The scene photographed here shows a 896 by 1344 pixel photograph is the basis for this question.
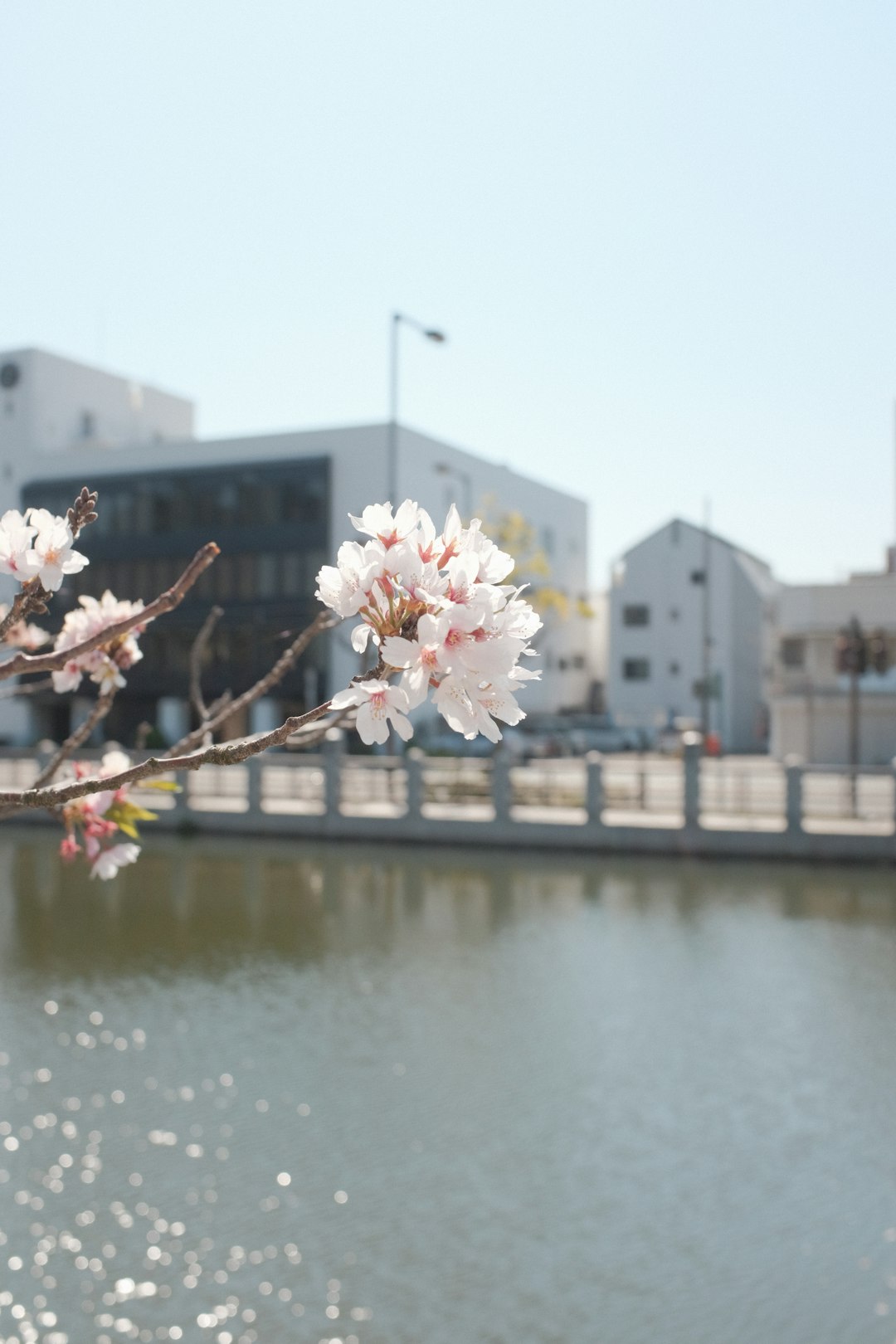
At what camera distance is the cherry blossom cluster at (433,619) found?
86.6 inches

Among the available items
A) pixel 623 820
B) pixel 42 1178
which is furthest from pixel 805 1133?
pixel 623 820

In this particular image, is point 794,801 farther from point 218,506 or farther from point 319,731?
point 218,506

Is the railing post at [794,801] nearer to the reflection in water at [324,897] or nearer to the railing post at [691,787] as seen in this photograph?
the reflection in water at [324,897]

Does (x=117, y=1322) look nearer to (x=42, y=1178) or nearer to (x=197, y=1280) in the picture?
(x=197, y=1280)

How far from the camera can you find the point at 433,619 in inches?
85.7

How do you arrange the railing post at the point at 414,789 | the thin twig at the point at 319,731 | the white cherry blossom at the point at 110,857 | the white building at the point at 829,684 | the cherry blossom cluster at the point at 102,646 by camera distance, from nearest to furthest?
1. the thin twig at the point at 319,731
2. the cherry blossom cluster at the point at 102,646
3. the white cherry blossom at the point at 110,857
4. the railing post at the point at 414,789
5. the white building at the point at 829,684

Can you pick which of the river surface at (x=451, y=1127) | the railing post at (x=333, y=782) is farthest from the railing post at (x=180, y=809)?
the river surface at (x=451, y=1127)

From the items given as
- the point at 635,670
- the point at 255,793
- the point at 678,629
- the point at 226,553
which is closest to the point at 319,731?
the point at 255,793

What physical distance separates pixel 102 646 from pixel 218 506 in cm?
4422

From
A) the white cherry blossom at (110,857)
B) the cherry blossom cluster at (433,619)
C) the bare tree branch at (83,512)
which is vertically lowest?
the white cherry blossom at (110,857)

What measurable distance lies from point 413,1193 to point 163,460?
40.4 metres

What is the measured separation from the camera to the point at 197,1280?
370 inches

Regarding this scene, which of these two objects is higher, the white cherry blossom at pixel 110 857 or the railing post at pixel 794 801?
the white cherry blossom at pixel 110 857

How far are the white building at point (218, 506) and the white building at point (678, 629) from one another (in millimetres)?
9608
